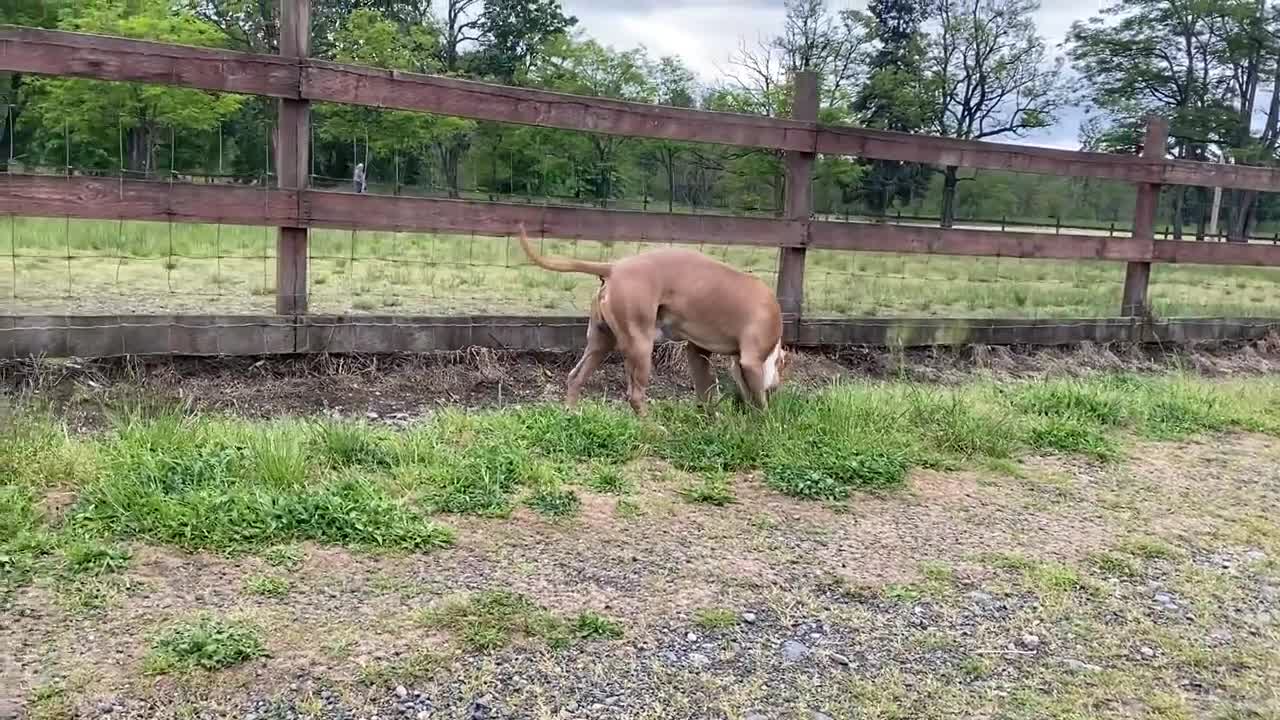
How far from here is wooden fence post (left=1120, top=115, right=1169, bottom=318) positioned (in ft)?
28.8

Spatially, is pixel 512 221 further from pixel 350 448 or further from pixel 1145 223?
pixel 1145 223

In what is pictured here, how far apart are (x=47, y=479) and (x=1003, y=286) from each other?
8.77 m

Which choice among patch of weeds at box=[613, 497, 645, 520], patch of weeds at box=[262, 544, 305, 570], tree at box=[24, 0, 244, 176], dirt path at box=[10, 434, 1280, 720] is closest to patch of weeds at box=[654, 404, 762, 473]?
dirt path at box=[10, 434, 1280, 720]

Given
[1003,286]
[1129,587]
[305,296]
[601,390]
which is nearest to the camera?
[1129,587]

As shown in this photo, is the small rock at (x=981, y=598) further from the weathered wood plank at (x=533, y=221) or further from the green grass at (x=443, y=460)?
the weathered wood plank at (x=533, y=221)

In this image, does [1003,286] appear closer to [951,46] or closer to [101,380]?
[101,380]

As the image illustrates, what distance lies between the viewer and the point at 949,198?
9.13 metres

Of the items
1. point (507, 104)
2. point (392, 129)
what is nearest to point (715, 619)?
point (507, 104)

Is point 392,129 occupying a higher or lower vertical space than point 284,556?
higher

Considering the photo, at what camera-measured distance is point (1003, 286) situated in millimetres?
10125

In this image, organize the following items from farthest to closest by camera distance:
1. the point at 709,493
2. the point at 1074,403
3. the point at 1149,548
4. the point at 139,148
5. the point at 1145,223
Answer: the point at 139,148, the point at 1145,223, the point at 1074,403, the point at 709,493, the point at 1149,548

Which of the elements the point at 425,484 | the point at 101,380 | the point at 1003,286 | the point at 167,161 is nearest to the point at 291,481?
the point at 425,484

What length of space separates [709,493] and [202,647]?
2103mm

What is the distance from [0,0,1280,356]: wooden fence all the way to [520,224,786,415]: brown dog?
1169 mm
